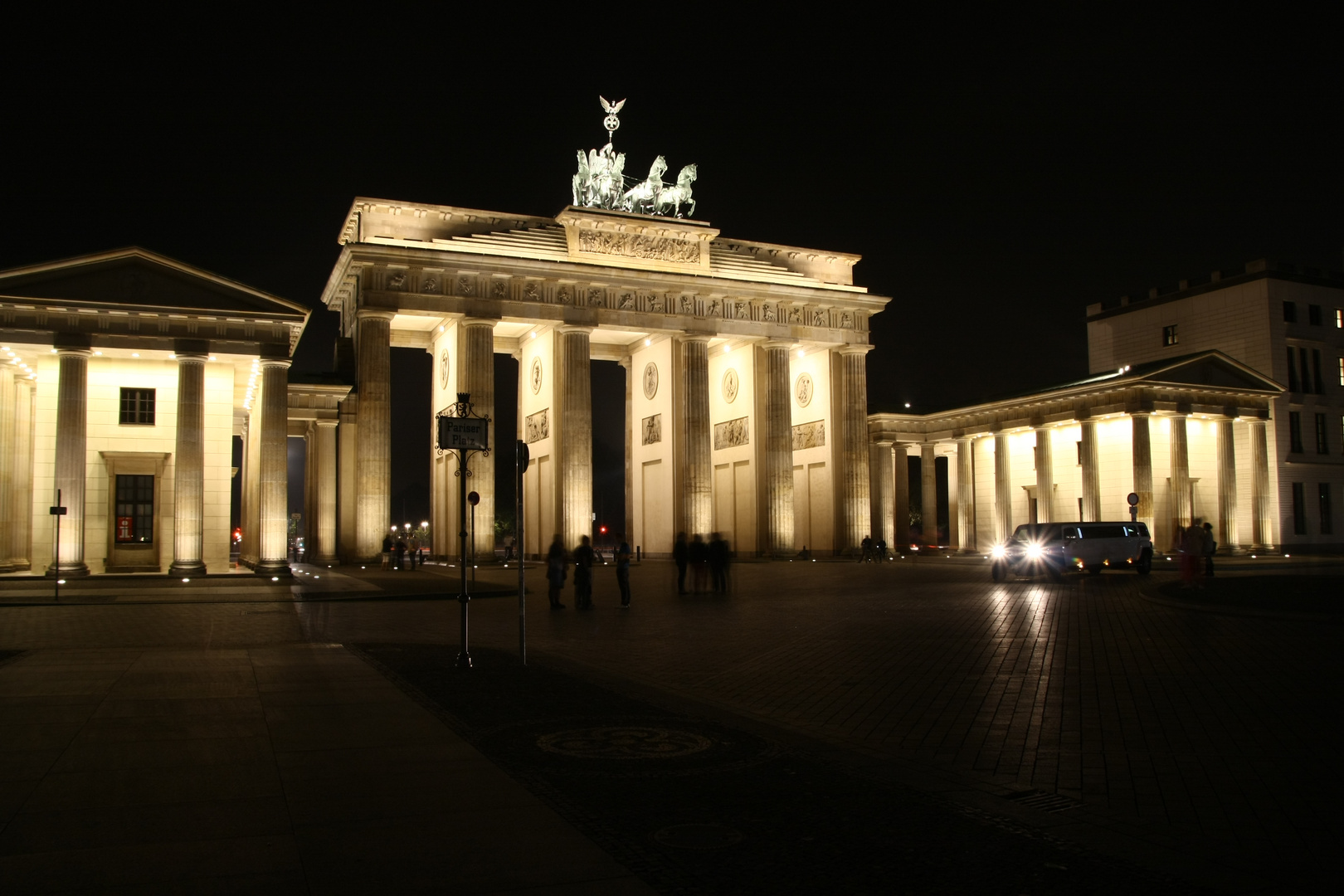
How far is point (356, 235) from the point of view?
172ft

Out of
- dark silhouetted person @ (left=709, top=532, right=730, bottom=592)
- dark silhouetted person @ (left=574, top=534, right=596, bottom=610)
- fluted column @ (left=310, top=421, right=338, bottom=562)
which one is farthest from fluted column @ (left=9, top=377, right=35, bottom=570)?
dark silhouetted person @ (left=709, top=532, right=730, bottom=592)

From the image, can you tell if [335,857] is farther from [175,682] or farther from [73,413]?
[73,413]

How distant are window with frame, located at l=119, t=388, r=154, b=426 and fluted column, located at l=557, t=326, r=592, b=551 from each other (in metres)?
20.4

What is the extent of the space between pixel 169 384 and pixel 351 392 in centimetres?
1174

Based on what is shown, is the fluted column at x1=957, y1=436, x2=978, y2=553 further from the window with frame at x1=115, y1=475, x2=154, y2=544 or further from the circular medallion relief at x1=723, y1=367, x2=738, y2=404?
the window with frame at x1=115, y1=475, x2=154, y2=544

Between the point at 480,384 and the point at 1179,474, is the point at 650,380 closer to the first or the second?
the point at 480,384

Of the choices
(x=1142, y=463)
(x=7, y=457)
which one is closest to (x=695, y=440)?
(x=1142, y=463)

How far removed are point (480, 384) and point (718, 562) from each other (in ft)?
83.6

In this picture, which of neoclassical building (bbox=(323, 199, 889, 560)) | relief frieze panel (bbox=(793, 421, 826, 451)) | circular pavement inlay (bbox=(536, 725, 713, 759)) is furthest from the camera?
relief frieze panel (bbox=(793, 421, 826, 451))

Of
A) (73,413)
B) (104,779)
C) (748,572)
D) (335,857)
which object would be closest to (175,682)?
(104,779)

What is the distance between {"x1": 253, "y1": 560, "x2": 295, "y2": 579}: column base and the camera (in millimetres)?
36125

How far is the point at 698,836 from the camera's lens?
19.7 feet

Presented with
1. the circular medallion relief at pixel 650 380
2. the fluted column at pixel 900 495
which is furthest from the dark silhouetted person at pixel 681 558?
the fluted column at pixel 900 495

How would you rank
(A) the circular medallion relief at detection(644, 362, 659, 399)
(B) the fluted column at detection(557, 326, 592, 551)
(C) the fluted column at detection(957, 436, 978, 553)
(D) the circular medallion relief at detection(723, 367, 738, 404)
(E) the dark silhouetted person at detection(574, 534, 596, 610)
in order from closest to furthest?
(E) the dark silhouetted person at detection(574, 534, 596, 610) < (B) the fluted column at detection(557, 326, 592, 551) < (A) the circular medallion relief at detection(644, 362, 659, 399) < (D) the circular medallion relief at detection(723, 367, 738, 404) < (C) the fluted column at detection(957, 436, 978, 553)
